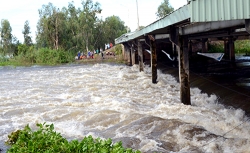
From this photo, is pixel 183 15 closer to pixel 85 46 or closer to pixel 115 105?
pixel 115 105

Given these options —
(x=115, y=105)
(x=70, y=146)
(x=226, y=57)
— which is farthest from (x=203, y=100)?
(x=226, y=57)

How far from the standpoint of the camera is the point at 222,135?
817cm

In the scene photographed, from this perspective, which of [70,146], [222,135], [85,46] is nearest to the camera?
[70,146]

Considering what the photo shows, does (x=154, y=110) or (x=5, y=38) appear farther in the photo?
(x=5, y=38)

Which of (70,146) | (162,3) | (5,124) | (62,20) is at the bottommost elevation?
(5,124)

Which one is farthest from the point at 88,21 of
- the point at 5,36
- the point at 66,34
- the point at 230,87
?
the point at 230,87

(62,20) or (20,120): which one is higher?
(62,20)

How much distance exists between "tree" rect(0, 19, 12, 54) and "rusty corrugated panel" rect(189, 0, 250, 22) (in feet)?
229

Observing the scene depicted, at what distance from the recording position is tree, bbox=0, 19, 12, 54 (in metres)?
70.8

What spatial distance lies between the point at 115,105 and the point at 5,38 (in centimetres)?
6367

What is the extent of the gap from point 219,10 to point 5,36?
232ft

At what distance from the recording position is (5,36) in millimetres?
70750

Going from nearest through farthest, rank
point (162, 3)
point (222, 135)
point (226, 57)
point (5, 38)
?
point (222, 135) → point (226, 57) → point (5, 38) → point (162, 3)

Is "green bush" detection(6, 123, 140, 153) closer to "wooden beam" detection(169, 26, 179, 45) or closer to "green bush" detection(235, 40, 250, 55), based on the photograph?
"wooden beam" detection(169, 26, 179, 45)
